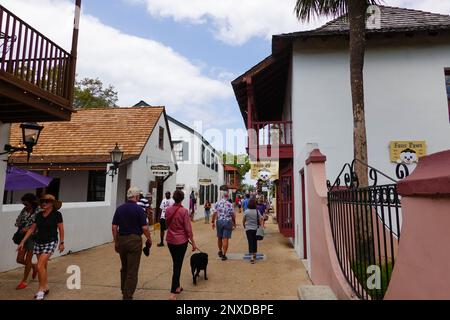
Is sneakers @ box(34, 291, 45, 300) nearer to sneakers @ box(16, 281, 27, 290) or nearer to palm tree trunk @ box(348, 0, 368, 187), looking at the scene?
sneakers @ box(16, 281, 27, 290)

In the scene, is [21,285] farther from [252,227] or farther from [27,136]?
[252,227]

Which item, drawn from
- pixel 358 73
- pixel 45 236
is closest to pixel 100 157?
pixel 45 236

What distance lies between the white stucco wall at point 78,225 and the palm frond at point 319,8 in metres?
7.79

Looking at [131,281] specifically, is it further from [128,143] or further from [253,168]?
[128,143]

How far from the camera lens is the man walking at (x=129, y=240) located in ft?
15.6

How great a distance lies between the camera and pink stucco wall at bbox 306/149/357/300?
4.16 m

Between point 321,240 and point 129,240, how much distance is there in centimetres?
300

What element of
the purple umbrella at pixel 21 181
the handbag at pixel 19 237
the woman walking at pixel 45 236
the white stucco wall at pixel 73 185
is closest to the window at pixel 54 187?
the white stucco wall at pixel 73 185

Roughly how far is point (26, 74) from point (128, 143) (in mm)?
8503

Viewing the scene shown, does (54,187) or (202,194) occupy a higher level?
(54,187)

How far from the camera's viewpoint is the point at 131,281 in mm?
4738

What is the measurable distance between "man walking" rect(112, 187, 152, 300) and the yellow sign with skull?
572 centimetres

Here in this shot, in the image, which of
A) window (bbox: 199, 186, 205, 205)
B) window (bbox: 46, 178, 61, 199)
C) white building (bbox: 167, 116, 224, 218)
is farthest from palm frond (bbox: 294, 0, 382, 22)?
window (bbox: 199, 186, 205, 205)

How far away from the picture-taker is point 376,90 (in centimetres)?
924
